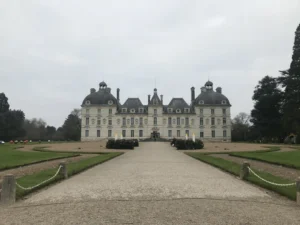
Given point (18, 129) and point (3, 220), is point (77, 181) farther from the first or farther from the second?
point (18, 129)

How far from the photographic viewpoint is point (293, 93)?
113 feet

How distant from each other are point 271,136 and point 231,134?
14907 millimetres

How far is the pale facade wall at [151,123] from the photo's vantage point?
184 ft

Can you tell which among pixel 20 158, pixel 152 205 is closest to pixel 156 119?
pixel 20 158

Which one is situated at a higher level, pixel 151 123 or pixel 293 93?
pixel 293 93

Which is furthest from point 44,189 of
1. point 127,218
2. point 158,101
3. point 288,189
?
point 158,101

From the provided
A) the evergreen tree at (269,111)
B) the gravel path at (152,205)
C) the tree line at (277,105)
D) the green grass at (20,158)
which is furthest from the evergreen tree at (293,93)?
the gravel path at (152,205)

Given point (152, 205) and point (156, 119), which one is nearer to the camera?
point (152, 205)

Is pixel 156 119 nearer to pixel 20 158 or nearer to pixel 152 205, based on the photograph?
pixel 20 158

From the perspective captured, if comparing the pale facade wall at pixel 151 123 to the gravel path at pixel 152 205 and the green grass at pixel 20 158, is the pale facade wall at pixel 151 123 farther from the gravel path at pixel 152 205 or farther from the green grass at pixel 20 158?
the gravel path at pixel 152 205

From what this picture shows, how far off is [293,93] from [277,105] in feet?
31.6

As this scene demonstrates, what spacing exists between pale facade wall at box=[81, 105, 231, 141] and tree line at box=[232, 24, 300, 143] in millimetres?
7513

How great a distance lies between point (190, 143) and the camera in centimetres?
2645

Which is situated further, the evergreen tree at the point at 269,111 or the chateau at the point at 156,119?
the chateau at the point at 156,119
